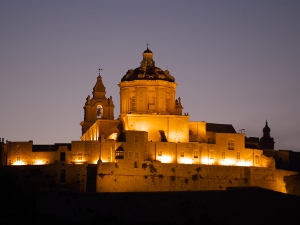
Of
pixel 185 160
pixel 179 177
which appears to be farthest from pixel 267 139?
pixel 179 177

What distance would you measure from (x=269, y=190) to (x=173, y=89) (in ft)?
49.7

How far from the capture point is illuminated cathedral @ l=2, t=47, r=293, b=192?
85.7 m

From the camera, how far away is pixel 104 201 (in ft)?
259

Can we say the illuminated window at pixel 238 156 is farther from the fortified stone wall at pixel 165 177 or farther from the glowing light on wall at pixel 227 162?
the fortified stone wall at pixel 165 177

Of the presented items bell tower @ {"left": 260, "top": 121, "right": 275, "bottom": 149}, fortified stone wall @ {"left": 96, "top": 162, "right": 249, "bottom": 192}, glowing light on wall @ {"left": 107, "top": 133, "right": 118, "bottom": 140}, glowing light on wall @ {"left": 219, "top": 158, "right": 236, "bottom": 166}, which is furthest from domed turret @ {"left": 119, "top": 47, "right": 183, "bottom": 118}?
bell tower @ {"left": 260, "top": 121, "right": 275, "bottom": 149}

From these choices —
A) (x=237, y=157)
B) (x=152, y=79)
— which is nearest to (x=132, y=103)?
(x=152, y=79)

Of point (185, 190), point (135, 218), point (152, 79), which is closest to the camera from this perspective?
point (135, 218)

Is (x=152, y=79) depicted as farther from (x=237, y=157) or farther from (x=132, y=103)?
(x=237, y=157)

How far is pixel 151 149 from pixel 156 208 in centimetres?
945

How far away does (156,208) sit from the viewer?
7906cm

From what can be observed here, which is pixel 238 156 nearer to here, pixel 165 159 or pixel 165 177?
pixel 165 159

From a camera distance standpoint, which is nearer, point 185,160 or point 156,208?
point 156,208

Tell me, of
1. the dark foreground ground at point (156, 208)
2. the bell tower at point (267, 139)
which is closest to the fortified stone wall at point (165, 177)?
the dark foreground ground at point (156, 208)

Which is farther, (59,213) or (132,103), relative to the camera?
(132,103)
